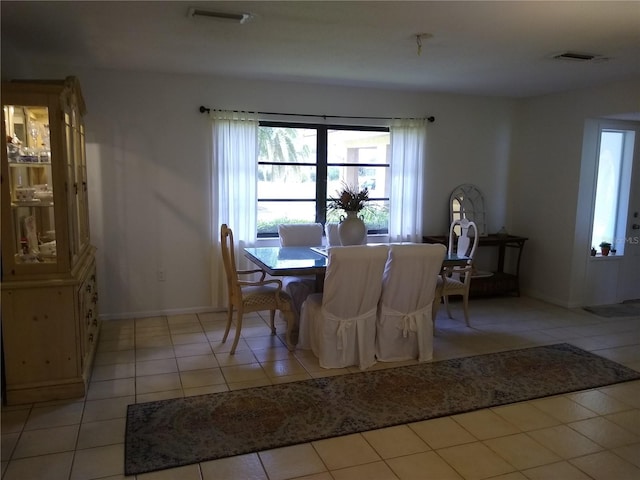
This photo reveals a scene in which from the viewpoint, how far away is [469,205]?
6051 millimetres

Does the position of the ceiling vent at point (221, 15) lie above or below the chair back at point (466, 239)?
above

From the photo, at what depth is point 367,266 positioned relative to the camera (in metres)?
3.49

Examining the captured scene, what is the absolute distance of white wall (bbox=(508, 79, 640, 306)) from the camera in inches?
208

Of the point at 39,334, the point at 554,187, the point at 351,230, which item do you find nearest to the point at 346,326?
the point at 351,230

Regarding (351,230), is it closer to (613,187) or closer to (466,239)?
(466,239)

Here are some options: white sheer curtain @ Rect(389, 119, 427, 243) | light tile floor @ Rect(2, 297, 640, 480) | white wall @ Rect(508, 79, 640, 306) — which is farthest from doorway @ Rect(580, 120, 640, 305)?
white sheer curtain @ Rect(389, 119, 427, 243)

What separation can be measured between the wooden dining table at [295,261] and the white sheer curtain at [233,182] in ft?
2.00

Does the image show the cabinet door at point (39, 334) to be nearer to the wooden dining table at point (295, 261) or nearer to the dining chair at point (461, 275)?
the wooden dining table at point (295, 261)

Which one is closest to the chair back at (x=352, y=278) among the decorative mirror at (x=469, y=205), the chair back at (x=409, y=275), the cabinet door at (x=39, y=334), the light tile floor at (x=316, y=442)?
the chair back at (x=409, y=275)

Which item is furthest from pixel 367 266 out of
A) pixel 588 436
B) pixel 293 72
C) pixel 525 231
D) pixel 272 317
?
pixel 525 231

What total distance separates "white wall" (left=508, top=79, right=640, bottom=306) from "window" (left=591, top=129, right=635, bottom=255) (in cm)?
30

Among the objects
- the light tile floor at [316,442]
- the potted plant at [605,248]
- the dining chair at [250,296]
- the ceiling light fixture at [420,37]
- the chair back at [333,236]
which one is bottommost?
the light tile floor at [316,442]

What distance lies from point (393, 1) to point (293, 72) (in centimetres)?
206

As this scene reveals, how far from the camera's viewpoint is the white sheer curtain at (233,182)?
16.1 ft
